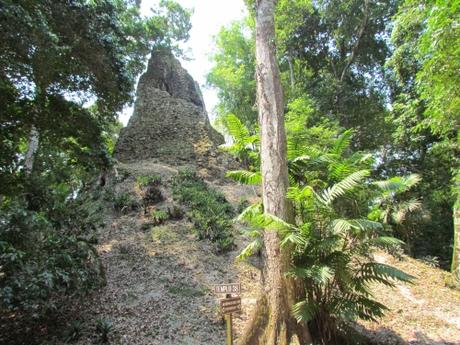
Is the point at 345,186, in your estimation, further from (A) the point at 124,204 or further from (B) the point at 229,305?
(A) the point at 124,204

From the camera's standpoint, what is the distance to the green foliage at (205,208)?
8844 mm

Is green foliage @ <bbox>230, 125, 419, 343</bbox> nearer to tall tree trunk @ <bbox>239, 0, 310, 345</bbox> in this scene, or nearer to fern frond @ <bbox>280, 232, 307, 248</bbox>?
fern frond @ <bbox>280, 232, 307, 248</bbox>

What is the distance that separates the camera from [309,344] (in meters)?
3.96

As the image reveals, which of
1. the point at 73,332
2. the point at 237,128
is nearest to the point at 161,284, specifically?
the point at 73,332

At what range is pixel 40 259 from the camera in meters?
4.54

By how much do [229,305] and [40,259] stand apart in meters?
2.91

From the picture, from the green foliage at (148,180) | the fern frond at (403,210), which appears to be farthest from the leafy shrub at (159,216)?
the fern frond at (403,210)

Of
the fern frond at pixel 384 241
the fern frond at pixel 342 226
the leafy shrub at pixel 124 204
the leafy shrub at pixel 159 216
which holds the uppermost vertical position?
the leafy shrub at pixel 124 204

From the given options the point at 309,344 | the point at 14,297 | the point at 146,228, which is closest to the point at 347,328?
the point at 309,344

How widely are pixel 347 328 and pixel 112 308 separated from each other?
4093 mm

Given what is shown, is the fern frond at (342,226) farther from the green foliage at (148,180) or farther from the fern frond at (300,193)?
the green foliage at (148,180)

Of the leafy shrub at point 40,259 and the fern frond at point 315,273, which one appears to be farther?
the leafy shrub at point 40,259

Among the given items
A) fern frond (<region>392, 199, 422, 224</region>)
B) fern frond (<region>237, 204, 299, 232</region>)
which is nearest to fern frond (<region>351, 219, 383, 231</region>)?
fern frond (<region>237, 204, 299, 232</region>)

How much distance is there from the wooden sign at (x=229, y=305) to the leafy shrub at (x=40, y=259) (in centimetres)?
247
